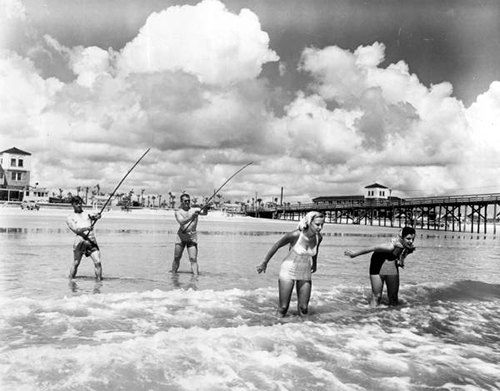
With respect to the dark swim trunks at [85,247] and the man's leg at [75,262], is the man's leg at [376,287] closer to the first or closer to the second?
the dark swim trunks at [85,247]

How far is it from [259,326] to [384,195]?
154 meters

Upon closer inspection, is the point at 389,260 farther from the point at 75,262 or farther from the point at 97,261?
the point at 75,262

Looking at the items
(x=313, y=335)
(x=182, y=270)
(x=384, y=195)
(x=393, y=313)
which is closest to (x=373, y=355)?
(x=313, y=335)

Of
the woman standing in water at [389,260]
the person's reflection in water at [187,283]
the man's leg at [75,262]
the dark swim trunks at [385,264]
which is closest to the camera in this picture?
the woman standing in water at [389,260]

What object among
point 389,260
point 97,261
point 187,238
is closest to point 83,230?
point 97,261

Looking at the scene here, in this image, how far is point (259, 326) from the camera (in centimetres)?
598

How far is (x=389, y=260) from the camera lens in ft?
24.5

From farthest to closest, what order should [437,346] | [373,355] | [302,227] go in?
[302,227] < [437,346] < [373,355]

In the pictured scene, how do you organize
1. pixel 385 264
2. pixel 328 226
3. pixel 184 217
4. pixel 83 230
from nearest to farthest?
pixel 385 264
pixel 83 230
pixel 184 217
pixel 328 226

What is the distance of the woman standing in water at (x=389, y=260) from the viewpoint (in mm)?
7277

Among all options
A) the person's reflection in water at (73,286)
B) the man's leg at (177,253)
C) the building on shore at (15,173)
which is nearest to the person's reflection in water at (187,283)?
the man's leg at (177,253)

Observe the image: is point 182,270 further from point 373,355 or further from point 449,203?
point 449,203

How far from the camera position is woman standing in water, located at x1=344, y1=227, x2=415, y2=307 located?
23.9 feet

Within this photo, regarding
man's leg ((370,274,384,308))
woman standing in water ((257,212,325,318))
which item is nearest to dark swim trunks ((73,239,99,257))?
woman standing in water ((257,212,325,318))
